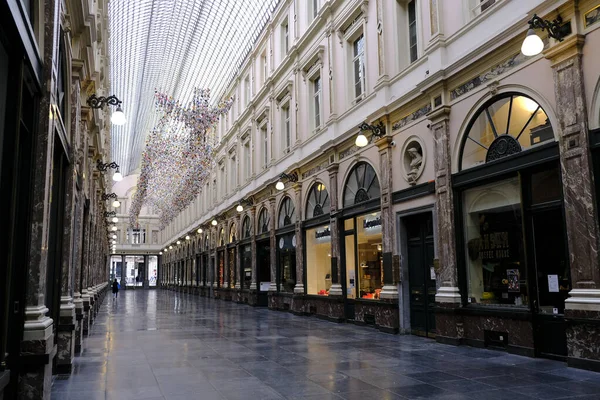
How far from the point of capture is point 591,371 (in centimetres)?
767

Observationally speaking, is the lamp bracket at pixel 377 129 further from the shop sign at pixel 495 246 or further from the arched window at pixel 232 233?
the arched window at pixel 232 233

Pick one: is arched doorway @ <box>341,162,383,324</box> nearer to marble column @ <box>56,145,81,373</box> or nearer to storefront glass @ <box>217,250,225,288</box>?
marble column @ <box>56,145,81,373</box>

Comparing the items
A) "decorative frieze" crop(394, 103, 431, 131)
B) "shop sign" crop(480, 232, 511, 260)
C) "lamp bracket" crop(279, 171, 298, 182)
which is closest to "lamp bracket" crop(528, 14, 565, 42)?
"shop sign" crop(480, 232, 511, 260)

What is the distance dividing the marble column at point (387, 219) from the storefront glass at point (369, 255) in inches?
23.9

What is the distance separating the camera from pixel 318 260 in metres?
18.7

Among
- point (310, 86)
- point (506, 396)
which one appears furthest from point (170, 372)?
point (310, 86)

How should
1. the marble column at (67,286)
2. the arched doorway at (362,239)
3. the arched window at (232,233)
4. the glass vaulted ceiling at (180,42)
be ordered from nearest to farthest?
the marble column at (67,286) < the arched doorway at (362,239) < the glass vaulted ceiling at (180,42) < the arched window at (232,233)

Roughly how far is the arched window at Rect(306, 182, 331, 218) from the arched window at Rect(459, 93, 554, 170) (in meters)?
7.45

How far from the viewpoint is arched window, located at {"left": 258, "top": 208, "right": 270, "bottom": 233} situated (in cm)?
2488

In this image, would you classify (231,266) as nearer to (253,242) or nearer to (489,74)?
(253,242)

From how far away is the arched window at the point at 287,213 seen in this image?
21484 mm

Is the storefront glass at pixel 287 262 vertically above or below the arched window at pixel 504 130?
below

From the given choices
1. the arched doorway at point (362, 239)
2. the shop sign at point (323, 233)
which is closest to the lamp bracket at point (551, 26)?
the arched doorway at point (362, 239)

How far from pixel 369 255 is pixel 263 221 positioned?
10977mm
